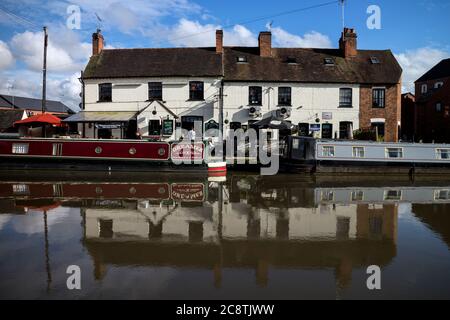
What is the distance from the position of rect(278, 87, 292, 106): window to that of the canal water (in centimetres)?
1140

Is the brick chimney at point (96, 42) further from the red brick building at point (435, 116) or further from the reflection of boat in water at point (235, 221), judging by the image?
Result: the red brick building at point (435, 116)

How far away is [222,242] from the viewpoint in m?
7.81

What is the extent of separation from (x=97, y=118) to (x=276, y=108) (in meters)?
11.3

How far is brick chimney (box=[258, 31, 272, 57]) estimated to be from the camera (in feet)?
85.2

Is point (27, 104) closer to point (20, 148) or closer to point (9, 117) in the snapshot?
point (9, 117)

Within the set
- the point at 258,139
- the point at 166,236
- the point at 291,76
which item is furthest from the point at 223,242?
the point at 291,76

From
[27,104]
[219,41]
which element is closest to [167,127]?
[219,41]

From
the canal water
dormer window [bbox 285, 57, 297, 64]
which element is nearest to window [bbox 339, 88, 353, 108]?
dormer window [bbox 285, 57, 297, 64]

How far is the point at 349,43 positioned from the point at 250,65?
7.24 meters

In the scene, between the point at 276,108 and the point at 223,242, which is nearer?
the point at 223,242

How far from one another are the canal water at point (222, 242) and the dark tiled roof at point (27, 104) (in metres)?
55.1

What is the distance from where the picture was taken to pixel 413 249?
7457 mm

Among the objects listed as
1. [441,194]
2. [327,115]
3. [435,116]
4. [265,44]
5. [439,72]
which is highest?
[439,72]

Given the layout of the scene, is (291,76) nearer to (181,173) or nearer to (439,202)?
(181,173)
